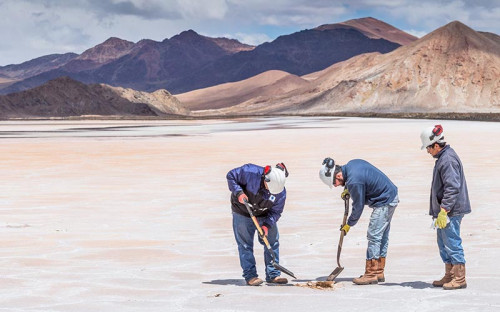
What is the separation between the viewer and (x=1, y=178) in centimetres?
2006

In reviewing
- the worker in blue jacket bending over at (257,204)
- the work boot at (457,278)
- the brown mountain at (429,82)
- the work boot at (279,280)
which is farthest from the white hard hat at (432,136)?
the brown mountain at (429,82)

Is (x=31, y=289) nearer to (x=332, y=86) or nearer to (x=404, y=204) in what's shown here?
(x=404, y=204)

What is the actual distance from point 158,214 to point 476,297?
719 cm

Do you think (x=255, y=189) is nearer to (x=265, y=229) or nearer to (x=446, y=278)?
(x=265, y=229)

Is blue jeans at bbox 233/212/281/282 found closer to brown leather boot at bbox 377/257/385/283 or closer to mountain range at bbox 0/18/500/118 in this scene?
brown leather boot at bbox 377/257/385/283

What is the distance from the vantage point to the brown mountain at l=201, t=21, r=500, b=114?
451 ft

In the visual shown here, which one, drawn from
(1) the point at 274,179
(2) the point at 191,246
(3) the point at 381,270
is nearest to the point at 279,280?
(3) the point at 381,270

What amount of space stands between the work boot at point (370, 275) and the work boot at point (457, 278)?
0.66 meters

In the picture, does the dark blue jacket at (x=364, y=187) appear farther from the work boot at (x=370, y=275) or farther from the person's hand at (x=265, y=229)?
the person's hand at (x=265, y=229)

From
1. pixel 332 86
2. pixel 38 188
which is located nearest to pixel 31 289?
A: pixel 38 188

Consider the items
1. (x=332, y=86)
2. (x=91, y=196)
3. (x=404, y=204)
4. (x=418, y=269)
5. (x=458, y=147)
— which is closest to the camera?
(x=418, y=269)

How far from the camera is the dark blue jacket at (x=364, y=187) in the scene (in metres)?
7.38

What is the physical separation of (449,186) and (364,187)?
0.73 metres

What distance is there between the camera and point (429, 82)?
14362cm
